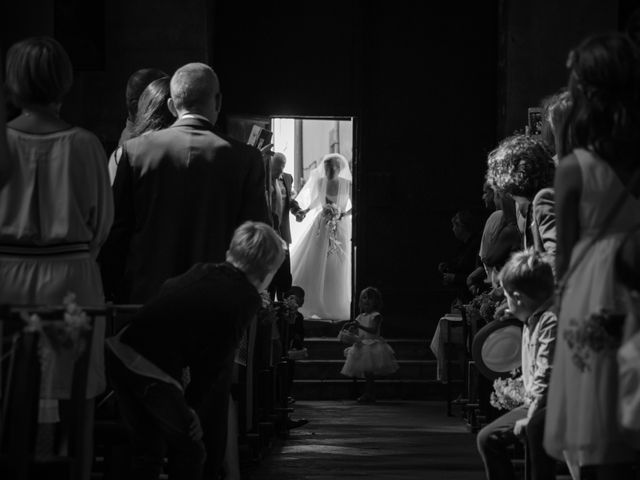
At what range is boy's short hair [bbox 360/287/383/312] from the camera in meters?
15.0

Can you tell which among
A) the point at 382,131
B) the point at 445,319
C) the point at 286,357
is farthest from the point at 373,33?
the point at 286,357

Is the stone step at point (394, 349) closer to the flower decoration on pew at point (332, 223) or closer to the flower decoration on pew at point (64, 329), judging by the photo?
the flower decoration on pew at point (332, 223)

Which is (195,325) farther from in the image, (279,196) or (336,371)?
(336,371)

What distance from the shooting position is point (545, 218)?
6.19 m

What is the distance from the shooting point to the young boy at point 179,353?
215 inches

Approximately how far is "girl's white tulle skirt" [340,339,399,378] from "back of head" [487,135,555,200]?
25.1ft

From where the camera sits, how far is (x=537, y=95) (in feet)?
50.3

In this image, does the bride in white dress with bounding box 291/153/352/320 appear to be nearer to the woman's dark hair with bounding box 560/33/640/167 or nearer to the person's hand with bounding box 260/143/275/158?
the person's hand with bounding box 260/143/275/158

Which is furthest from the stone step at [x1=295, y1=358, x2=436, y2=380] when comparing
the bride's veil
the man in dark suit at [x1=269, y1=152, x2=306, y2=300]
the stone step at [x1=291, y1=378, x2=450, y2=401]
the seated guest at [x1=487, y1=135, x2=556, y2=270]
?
the seated guest at [x1=487, y1=135, x2=556, y2=270]

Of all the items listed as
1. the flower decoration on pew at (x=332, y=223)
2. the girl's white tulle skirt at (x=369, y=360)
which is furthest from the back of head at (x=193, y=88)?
the flower decoration on pew at (x=332, y=223)

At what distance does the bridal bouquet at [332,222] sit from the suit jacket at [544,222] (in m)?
12.1

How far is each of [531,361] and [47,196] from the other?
196cm

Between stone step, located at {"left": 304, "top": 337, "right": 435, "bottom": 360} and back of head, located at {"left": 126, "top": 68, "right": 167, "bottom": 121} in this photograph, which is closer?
back of head, located at {"left": 126, "top": 68, "right": 167, "bottom": 121}

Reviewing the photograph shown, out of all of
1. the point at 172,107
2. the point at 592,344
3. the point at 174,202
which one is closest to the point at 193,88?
the point at 172,107
